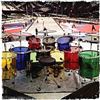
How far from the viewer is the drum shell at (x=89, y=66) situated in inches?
110

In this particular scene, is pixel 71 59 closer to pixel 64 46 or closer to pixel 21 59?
pixel 64 46

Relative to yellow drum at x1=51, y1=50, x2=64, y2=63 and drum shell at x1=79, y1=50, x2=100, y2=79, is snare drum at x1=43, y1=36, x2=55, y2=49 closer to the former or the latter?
yellow drum at x1=51, y1=50, x2=64, y2=63

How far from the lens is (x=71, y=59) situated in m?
2.96

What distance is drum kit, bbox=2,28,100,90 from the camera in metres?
2.73

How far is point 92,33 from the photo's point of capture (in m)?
4.75

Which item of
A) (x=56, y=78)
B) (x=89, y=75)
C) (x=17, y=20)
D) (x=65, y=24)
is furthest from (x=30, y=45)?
(x=65, y=24)

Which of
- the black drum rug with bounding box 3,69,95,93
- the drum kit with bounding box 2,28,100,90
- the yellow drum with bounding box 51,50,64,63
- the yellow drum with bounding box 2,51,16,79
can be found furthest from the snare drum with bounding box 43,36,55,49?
the yellow drum with bounding box 2,51,16,79

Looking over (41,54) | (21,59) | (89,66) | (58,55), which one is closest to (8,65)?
(21,59)

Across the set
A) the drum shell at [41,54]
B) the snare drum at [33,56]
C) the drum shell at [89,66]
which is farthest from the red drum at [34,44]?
the drum shell at [89,66]

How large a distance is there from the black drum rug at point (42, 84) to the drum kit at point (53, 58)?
0.45 feet

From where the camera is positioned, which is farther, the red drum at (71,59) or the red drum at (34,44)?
the red drum at (34,44)

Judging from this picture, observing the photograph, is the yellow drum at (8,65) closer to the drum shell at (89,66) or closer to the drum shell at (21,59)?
the drum shell at (21,59)

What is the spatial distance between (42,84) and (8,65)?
1.50 ft

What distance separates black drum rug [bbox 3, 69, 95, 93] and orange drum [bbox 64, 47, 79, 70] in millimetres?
123
